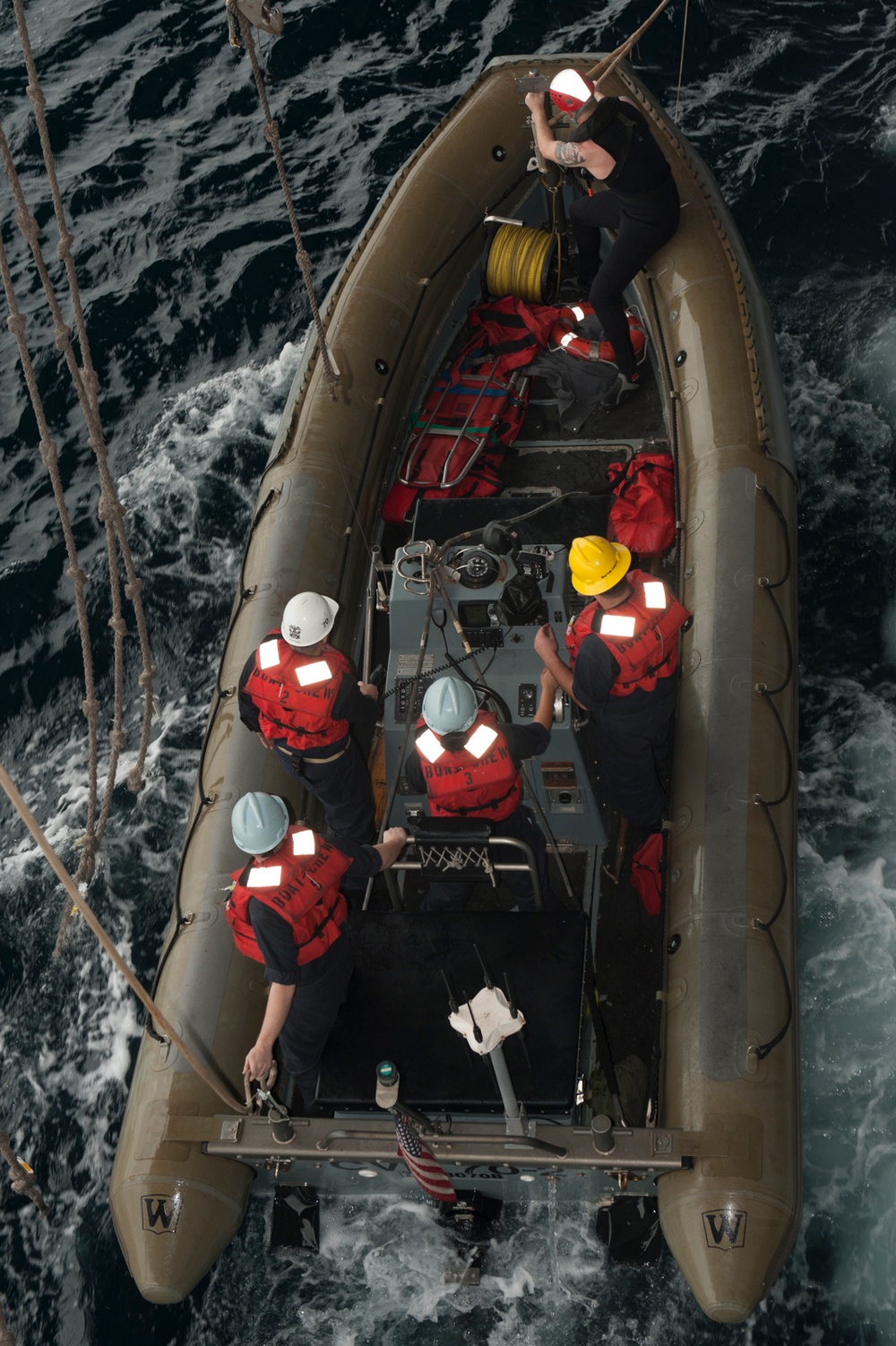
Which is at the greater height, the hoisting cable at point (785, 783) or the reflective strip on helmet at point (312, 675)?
the reflective strip on helmet at point (312, 675)

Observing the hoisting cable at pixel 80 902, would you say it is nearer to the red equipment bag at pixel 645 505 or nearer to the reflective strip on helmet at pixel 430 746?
the reflective strip on helmet at pixel 430 746

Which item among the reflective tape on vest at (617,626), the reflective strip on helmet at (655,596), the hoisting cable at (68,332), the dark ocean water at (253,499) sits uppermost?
the hoisting cable at (68,332)

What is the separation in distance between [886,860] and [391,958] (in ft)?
8.04

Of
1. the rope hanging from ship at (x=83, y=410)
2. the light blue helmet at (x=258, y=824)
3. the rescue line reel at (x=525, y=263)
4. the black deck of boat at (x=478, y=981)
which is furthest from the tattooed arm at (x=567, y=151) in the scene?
the light blue helmet at (x=258, y=824)

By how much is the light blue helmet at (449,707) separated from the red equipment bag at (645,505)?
189 cm

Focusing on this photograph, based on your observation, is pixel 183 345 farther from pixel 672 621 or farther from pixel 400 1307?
pixel 400 1307

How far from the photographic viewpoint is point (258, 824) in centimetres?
414

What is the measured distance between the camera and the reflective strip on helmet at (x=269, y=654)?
4.91 meters

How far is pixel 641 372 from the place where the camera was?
7.04 m

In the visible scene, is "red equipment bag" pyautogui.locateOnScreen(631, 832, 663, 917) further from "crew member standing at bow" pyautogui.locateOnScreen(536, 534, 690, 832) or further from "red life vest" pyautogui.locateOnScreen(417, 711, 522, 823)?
"red life vest" pyautogui.locateOnScreen(417, 711, 522, 823)

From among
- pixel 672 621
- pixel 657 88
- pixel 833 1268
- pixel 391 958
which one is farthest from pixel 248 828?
pixel 657 88

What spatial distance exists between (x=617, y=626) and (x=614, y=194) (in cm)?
299

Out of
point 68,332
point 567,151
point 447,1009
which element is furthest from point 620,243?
point 447,1009

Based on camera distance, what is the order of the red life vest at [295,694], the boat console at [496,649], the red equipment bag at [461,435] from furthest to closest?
the red equipment bag at [461,435], the boat console at [496,649], the red life vest at [295,694]
